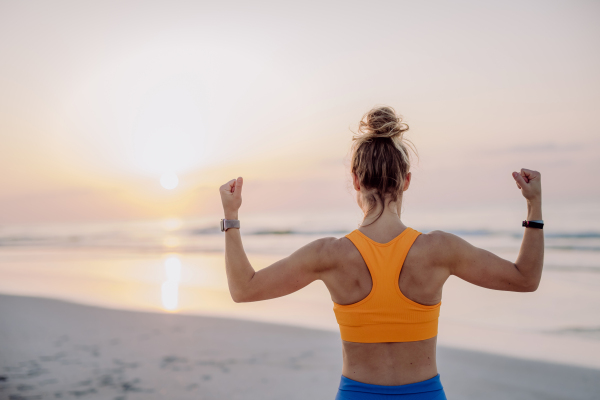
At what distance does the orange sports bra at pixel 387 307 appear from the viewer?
66.7 inches

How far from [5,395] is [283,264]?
4032mm

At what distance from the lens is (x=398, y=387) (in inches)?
68.3

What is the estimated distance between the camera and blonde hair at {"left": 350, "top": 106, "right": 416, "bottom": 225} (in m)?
1.83

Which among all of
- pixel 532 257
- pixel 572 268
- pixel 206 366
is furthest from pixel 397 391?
pixel 572 268

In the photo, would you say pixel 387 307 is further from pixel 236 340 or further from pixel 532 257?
pixel 236 340

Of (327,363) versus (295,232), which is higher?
(295,232)

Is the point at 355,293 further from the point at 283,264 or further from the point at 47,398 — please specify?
the point at 47,398

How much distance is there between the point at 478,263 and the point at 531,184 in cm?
43

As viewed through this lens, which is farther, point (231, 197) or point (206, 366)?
point (206, 366)

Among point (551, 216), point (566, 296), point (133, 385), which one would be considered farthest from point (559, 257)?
point (133, 385)

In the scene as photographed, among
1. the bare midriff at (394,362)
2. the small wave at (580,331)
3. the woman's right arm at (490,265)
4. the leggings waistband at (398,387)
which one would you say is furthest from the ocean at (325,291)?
the leggings waistband at (398,387)

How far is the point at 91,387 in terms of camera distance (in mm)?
4516

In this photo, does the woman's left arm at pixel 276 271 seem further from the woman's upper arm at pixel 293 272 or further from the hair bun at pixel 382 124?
the hair bun at pixel 382 124

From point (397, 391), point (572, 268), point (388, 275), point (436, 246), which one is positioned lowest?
point (572, 268)
